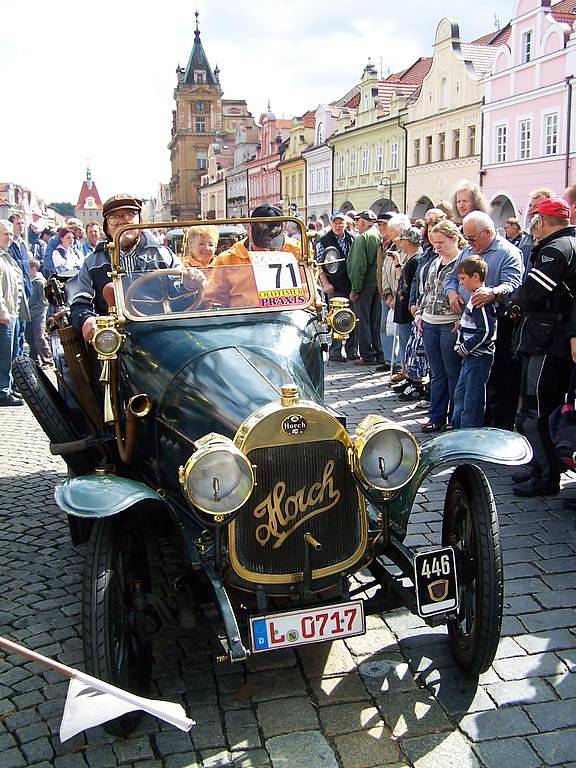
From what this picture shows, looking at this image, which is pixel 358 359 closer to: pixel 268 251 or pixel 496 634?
pixel 268 251

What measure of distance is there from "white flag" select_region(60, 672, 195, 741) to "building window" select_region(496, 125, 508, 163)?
31.4 m

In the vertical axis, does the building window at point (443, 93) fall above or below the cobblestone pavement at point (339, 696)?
above

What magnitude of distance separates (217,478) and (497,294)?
3772 millimetres

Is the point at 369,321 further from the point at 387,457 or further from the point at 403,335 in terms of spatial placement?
the point at 387,457

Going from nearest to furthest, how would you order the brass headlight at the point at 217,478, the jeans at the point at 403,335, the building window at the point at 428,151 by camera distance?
the brass headlight at the point at 217,478
the jeans at the point at 403,335
the building window at the point at 428,151

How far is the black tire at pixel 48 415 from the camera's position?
14.6ft

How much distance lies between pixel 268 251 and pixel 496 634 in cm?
246

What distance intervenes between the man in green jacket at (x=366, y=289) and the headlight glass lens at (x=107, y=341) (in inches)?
274

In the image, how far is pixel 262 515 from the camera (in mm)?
3080

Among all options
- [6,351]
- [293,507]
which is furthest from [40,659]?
[6,351]

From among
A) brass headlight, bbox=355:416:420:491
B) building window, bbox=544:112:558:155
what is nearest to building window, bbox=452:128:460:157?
building window, bbox=544:112:558:155

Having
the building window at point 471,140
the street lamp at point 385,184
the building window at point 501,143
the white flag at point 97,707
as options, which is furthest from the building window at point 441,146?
the white flag at point 97,707

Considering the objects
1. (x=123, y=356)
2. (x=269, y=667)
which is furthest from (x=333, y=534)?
(x=123, y=356)

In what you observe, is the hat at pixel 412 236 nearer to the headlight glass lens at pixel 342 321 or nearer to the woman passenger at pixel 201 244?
the woman passenger at pixel 201 244
